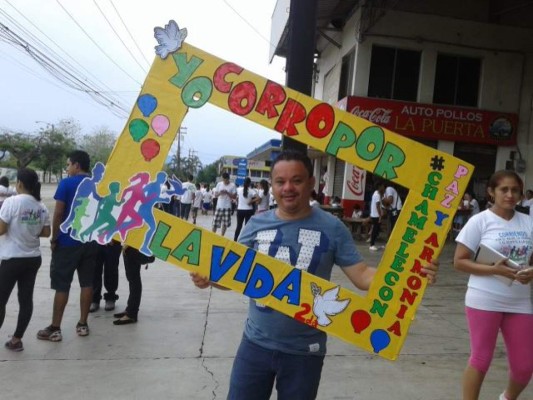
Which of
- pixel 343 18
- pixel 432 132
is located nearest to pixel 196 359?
pixel 432 132

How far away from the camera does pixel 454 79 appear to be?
50.1ft

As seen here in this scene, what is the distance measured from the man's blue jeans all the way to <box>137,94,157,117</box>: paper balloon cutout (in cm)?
123

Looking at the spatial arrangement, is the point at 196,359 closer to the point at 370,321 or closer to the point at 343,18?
the point at 370,321

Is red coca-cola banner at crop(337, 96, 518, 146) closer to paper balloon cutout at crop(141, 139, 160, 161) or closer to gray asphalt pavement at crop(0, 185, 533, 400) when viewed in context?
gray asphalt pavement at crop(0, 185, 533, 400)

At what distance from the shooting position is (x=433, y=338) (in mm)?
5027

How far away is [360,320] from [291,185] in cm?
74

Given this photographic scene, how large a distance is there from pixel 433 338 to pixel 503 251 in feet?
7.49

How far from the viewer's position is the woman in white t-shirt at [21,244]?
13.9 feet

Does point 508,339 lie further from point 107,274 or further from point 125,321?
point 107,274

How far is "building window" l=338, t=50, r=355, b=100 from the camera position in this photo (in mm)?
15479

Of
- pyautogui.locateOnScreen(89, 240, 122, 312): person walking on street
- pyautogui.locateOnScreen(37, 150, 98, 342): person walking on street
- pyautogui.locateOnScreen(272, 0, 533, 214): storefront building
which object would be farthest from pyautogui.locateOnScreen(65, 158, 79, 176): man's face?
pyautogui.locateOnScreen(272, 0, 533, 214): storefront building

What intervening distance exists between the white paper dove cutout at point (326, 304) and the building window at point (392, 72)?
534 inches

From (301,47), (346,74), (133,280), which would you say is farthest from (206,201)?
(301,47)

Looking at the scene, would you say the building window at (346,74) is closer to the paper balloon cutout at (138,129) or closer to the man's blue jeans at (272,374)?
the paper balloon cutout at (138,129)
